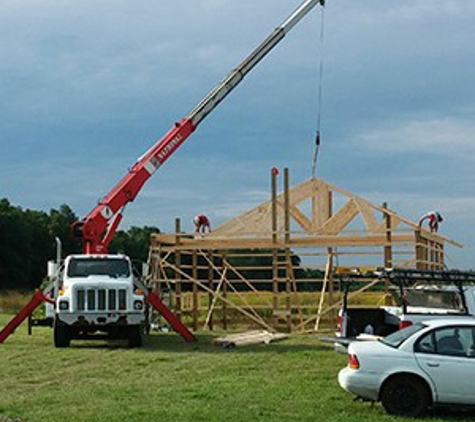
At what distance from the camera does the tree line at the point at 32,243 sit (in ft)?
248

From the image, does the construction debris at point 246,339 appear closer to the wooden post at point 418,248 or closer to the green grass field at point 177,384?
the green grass field at point 177,384

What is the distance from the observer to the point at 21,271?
7656 centimetres

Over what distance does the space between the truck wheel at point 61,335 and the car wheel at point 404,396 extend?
1190cm

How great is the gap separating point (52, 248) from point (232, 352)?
6337cm

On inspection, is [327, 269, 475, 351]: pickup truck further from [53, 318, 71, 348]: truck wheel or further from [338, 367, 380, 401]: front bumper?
[53, 318, 71, 348]: truck wheel

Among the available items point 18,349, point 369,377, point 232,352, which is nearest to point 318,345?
point 232,352

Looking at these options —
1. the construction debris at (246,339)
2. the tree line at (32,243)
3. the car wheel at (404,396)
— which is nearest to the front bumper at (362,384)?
the car wheel at (404,396)

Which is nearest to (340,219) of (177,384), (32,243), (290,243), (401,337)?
(290,243)

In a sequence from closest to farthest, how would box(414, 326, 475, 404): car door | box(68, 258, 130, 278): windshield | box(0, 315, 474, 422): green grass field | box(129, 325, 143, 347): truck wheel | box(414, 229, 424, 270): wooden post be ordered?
1. box(414, 326, 475, 404): car door
2. box(0, 315, 474, 422): green grass field
3. box(129, 325, 143, 347): truck wheel
4. box(68, 258, 130, 278): windshield
5. box(414, 229, 424, 270): wooden post

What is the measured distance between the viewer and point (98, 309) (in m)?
22.3

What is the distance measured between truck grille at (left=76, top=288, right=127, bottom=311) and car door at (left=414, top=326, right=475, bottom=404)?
11549 millimetres

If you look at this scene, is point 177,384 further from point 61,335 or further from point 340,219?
point 340,219

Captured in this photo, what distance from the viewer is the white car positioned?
11.7m

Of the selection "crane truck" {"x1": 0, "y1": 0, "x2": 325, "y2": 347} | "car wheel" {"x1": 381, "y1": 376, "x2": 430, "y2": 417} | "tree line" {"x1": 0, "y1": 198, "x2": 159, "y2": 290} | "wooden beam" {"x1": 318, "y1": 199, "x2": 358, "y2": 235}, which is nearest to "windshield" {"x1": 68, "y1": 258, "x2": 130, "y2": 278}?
"crane truck" {"x1": 0, "y1": 0, "x2": 325, "y2": 347}
